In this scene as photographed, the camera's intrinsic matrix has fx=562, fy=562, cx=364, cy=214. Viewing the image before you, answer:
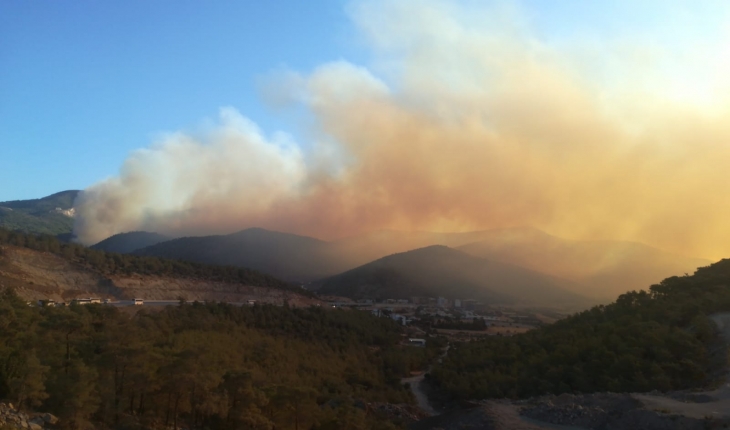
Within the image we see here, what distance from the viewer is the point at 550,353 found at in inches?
1842

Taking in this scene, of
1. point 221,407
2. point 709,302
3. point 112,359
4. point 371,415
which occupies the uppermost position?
point 709,302

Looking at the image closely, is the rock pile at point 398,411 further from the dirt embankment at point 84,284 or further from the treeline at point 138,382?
the dirt embankment at point 84,284

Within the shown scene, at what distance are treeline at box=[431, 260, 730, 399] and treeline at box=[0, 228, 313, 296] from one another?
4040 cm

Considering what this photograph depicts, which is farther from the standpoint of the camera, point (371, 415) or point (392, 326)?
point (392, 326)

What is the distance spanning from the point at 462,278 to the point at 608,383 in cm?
12027

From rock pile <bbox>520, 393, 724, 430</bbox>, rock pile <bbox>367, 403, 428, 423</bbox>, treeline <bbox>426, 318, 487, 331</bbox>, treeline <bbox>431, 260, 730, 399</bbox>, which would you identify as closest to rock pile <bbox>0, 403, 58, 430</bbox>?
rock pile <bbox>367, 403, 428, 423</bbox>

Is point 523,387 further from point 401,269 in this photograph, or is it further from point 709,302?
point 401,269

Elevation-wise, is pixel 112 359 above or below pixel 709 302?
below

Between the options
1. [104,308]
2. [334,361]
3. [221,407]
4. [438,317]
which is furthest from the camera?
[438,317]

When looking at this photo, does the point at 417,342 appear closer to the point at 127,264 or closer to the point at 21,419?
the point at 127,264

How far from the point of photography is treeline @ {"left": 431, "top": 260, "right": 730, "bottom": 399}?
1442 inches

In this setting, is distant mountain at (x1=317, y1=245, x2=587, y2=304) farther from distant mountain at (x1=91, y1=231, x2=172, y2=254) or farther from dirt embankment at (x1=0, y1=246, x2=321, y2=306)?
distant mountain at (x1=91, y1=231, x2=172, y2=254)

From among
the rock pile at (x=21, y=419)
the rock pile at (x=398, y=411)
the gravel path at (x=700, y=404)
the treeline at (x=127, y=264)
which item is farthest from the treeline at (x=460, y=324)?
the rock pile at (x=21, y=419)

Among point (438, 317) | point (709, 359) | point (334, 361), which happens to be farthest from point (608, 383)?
point (438, 317)
